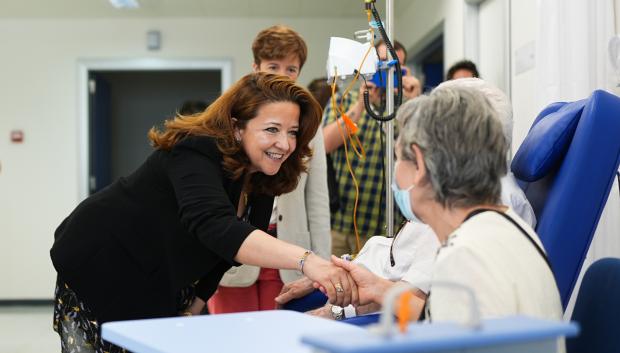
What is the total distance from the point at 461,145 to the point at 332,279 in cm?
59

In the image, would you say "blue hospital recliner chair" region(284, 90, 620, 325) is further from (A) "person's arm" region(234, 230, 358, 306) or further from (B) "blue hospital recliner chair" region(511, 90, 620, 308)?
(A) "person's arm" region(234, 230, 358, 306)

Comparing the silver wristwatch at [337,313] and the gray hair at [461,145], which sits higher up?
the gray hair at [461,145]

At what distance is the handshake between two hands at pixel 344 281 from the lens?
1679 mm

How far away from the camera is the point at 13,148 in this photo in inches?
257

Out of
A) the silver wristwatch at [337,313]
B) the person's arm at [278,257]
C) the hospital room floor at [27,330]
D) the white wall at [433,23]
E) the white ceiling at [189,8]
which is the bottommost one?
the hospital room floor at [27,330]

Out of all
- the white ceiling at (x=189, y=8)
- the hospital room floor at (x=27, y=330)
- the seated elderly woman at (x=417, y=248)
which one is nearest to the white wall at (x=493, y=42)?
the white ceiling at (x=189, y=8)

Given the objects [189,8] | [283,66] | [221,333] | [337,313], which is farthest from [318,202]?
[189,8]

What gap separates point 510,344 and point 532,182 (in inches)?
41.2

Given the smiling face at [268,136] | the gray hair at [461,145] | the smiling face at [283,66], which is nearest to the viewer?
the gray hair at [461,145]

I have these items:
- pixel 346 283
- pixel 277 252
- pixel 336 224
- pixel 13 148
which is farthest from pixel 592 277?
pixel 13 148

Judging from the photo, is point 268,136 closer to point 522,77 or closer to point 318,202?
point 318,202

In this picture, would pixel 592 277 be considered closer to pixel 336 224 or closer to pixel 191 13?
pixel 336 224

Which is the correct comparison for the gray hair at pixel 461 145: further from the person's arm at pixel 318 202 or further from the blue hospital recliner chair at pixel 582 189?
the person's arm at pixel 318 202

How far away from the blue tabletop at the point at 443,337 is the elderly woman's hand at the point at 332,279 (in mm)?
792
